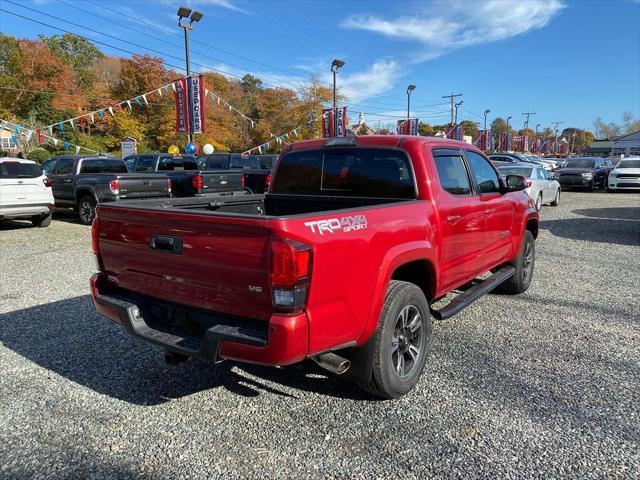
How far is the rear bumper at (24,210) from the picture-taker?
10781mm

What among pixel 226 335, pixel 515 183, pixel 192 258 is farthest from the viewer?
pixel 515 183

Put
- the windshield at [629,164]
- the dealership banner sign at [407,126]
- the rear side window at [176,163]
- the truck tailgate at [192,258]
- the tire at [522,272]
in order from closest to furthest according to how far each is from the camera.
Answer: the truck tailgate at [192,258] → the tire at [522,272] → the rear side window at [176,163] → the windshield at [629,164] → the dealership banner sign at [407,126]

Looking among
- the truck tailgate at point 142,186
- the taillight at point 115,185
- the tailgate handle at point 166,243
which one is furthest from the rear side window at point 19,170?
the tailgate handle at point 166,243

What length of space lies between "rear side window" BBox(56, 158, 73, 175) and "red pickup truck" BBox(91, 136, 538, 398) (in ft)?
34.5

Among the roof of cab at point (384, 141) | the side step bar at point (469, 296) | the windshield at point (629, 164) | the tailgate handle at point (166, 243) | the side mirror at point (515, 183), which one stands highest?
the roof of cab at point (384, 141)

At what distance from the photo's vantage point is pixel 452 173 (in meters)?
4.42

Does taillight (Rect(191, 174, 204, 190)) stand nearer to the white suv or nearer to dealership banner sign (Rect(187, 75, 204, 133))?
the white suv

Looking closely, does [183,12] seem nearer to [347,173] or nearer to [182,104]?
[182,104]

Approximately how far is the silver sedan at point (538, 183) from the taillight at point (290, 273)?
46.6 ft

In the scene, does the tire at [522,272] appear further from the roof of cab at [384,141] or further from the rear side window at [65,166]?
the rear side window at [65,166]

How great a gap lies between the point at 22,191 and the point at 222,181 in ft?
15.9

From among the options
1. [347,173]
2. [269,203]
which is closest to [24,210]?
[269,203]

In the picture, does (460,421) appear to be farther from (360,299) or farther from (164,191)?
(164,191)

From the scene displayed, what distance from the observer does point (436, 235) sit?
3834 mm
